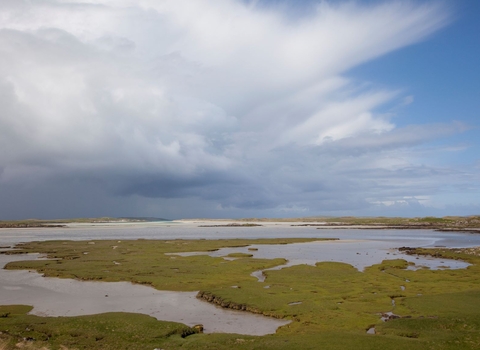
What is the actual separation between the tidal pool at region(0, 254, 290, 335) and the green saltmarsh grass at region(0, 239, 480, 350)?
5.15 feet

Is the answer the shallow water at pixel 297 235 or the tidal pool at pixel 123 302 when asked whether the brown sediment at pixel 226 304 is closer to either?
the tidal pool at pixel 123 302

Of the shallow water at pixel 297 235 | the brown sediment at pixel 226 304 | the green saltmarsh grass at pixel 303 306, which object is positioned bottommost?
the brown sediment at pixel 226 304

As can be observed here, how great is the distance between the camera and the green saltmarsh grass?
19641 mm

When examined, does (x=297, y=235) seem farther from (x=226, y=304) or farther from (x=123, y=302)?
(x=123, y=302)

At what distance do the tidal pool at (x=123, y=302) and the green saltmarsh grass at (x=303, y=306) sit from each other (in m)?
1.57

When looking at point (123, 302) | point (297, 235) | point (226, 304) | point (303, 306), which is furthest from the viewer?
point (297, 235)

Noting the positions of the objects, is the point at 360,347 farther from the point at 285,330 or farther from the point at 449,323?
the point at 449,323

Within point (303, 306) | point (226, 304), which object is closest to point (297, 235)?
point (226, 304)

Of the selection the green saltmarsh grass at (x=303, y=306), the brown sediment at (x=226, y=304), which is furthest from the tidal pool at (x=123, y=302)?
the green saltmarsh grass at (x=303, y=306)

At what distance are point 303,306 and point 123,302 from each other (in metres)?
14.8

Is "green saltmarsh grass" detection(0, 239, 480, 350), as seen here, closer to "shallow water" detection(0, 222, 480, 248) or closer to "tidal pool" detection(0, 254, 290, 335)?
"tidal pool" detection(0, 254, 290, 335)

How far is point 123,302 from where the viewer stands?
30.8 metres

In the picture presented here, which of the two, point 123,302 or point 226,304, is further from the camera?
point 123,302

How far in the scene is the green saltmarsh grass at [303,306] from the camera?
1964 cm
